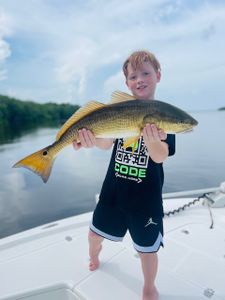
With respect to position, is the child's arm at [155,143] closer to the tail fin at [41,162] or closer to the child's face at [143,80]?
the child's face at [143,80]

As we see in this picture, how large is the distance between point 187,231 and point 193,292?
3.14ft

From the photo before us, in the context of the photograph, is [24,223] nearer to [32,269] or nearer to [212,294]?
[32,269]

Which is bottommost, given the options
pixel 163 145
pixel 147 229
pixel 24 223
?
pixel 24 223

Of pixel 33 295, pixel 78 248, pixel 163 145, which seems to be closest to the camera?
pixel 163 145

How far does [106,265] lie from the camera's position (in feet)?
8.75

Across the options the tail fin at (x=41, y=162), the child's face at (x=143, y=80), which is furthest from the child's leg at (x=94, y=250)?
the child's face at (x=143, y=80)

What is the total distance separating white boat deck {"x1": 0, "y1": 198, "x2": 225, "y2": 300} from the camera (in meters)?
2.33

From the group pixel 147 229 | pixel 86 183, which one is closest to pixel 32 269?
pixel 147 229

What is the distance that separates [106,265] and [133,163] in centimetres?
93

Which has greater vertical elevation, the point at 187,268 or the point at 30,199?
the point at 187,268

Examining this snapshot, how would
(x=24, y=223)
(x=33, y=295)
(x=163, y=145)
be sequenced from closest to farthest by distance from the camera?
(x=163, y=145) < (x=33, y=295) < (x=24, y=223)

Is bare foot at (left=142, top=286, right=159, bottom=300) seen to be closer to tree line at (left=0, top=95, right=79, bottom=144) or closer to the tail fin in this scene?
the tail fin

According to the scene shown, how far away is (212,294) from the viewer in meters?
2.26

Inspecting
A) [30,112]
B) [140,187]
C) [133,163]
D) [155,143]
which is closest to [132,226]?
[140,187]
